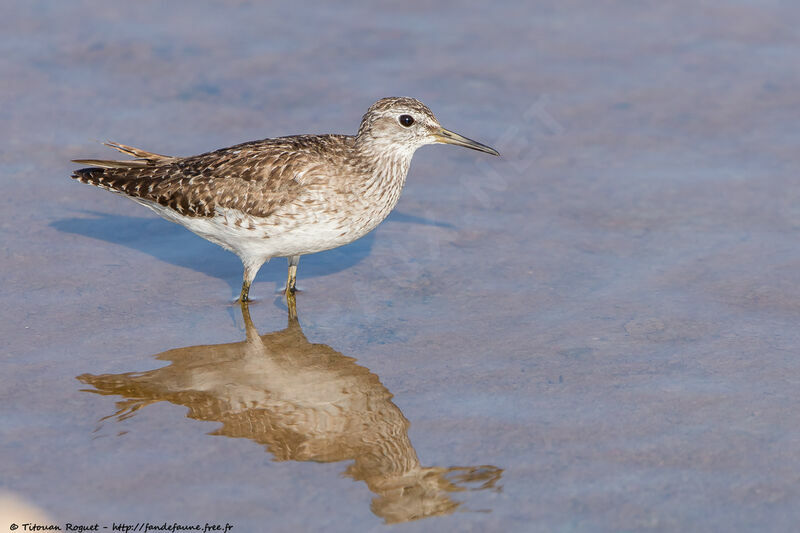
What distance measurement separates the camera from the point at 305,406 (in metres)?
9.01

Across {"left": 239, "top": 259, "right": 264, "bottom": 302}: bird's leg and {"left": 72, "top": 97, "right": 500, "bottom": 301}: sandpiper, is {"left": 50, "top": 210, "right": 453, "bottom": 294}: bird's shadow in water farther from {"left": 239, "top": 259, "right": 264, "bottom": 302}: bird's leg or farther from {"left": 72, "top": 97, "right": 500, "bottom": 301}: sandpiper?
{"left": 72, "top": 97, "right": 500, "bottom": 301}: sandpiper

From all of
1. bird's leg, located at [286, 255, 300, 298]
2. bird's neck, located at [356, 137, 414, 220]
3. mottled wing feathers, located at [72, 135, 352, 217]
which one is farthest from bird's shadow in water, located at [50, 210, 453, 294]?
bird's neck, located at [356, 137, 414, 220]

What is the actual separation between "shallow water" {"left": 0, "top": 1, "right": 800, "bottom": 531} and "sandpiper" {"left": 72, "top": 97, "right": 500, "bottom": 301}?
29.9 inches

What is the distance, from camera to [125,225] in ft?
40.3

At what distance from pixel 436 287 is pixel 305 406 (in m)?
2.51

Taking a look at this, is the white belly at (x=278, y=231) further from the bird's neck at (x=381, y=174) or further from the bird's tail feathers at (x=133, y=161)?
the bird's tail feathers at (x=133, y=161)

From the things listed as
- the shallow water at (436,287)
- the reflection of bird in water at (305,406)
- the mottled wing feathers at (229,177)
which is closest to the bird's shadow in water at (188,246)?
the shallow water at (436,287)

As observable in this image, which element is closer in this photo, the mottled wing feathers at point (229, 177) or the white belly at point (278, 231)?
the white belly at point (278, 231)

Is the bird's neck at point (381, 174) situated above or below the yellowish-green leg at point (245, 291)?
above

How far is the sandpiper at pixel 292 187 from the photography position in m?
10.4

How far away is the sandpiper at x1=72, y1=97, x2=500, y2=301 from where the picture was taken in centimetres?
1038

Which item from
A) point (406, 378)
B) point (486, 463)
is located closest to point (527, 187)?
point (406, 378)

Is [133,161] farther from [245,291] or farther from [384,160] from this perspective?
[384,160]

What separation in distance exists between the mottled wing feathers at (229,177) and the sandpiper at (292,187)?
0.01 meters
